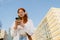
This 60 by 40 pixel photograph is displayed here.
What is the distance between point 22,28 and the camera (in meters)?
2.69

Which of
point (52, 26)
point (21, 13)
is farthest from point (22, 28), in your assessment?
point (52, 26)

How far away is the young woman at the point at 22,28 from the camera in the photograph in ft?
8.76

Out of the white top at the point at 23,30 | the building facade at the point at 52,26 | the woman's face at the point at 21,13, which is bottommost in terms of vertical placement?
the building facade at the point at 52,26

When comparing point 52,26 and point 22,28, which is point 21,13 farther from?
point 52,26

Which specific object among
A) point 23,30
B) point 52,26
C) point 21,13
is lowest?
point 52,26

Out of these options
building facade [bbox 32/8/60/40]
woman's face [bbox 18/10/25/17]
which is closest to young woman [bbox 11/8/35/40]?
woman's face [bbox 18/10/25/17]

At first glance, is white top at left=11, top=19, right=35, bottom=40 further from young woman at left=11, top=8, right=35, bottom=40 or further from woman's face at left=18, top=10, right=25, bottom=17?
woman's face at left=18, top=10, right=25, bottom=17

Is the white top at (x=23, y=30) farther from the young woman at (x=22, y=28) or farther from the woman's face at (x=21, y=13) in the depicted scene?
the woman's face at (x=21, y=13)

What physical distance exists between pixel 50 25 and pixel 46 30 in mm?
398

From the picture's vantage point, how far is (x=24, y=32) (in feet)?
8.82

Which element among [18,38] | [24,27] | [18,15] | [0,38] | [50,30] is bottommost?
[0,38]

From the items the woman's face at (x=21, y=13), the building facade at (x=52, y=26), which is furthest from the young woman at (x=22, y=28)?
the building facade at (x=52, y=26)

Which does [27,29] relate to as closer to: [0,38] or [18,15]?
[18,15]

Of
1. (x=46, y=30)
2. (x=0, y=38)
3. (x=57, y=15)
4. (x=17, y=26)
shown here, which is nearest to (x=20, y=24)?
(x=17, y=26)
